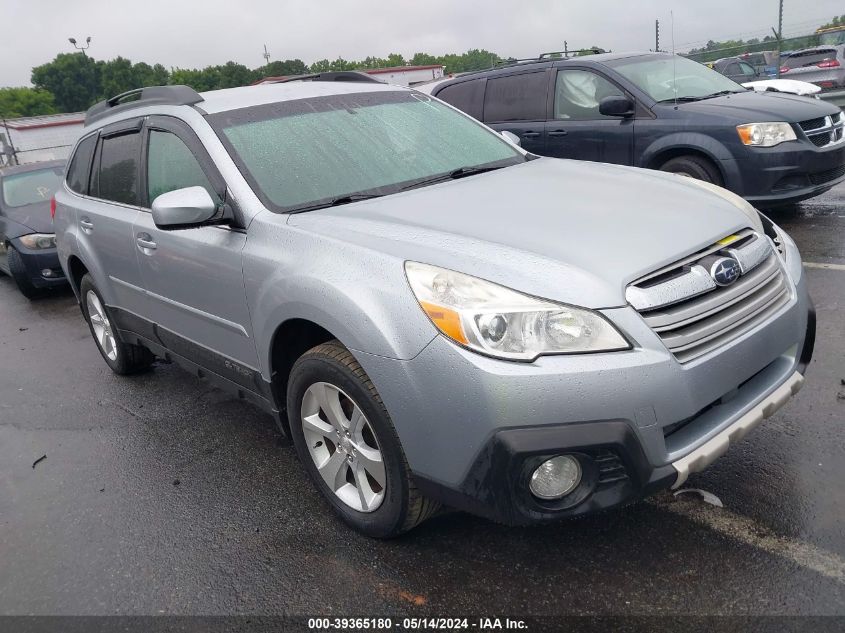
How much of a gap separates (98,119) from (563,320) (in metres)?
3.83

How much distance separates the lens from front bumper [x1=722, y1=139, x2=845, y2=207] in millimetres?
6242

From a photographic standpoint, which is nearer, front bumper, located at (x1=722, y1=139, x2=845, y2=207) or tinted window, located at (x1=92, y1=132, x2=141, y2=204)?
tinted window, located at (x1=92, y1=132, x2=141, y2=204)

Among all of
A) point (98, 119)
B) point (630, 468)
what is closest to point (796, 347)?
point (630, 468)

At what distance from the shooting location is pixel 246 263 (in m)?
3.00

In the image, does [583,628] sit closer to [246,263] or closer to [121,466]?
[246,263]

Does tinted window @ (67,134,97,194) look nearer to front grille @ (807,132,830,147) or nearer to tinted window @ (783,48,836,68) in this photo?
front grille @ (807,132,830,147)

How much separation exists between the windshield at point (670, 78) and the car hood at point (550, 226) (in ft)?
13.6

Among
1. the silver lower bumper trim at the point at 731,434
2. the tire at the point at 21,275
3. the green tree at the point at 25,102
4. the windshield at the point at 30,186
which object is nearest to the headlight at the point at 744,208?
the silver lower bumper trim at the point at 731,434

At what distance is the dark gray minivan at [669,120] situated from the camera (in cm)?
631

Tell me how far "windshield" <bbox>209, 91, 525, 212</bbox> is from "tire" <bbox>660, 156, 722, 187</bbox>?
3.27m

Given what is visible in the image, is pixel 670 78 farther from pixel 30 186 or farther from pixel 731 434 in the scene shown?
pixel 30 186

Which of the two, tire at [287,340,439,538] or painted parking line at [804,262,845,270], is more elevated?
tire at [287,340,439,538]

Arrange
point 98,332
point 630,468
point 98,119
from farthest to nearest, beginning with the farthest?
point 98,332 < point 98,119 < point 630,468

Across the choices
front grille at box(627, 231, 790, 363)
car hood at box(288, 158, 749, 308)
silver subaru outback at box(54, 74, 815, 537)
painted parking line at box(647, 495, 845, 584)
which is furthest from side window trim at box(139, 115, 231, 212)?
painted parking line at box(647, 495, 845, 584)
